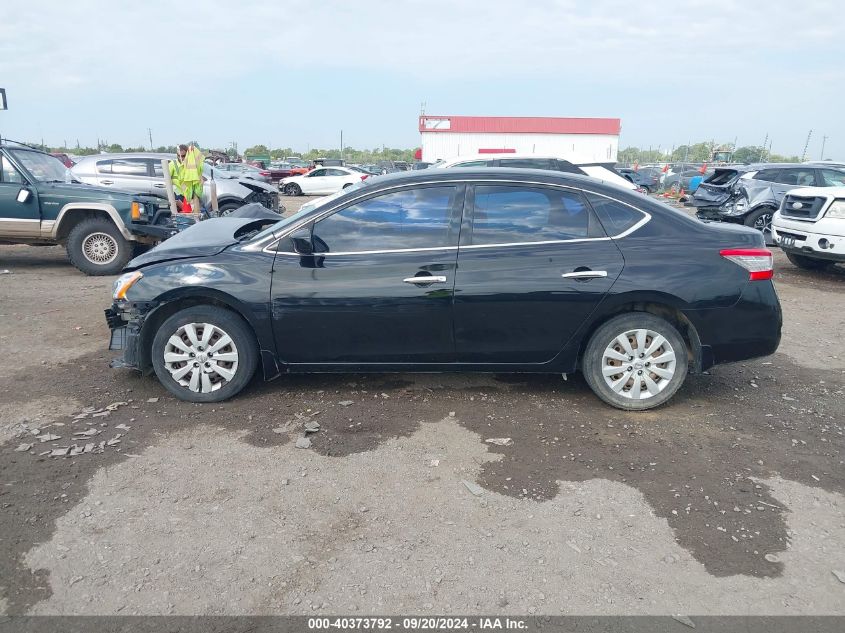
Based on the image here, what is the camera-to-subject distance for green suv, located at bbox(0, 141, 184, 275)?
896 cm

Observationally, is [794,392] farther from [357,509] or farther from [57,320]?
[57,320]

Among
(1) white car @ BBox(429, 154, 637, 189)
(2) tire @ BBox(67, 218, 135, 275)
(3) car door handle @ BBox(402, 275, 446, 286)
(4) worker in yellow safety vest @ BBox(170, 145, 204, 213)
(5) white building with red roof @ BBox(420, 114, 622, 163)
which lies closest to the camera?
(3) car door handle @ BBox(402, 275, 446, 286)

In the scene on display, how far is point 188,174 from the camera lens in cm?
1025

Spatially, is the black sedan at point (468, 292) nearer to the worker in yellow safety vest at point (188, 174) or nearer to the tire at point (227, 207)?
the worker in yellow safety vest at point (188, 174)

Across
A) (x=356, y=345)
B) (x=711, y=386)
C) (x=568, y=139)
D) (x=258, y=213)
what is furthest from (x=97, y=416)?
(x=568, y=139)

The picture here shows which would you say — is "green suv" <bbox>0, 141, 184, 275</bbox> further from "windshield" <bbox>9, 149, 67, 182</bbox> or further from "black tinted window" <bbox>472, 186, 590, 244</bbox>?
"black tinted window" <bbox>472, 186, 590, 244</bbox>

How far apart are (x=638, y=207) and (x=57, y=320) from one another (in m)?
5.93

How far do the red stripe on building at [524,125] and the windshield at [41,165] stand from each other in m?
36.4

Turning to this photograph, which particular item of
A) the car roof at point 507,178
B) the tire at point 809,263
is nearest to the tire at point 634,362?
the car roof at point 507,178

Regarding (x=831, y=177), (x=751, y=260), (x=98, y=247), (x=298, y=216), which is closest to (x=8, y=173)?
(x=98, y=247)

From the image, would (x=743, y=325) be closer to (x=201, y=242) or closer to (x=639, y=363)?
(x=639, y=363)

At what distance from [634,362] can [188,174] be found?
830 cm

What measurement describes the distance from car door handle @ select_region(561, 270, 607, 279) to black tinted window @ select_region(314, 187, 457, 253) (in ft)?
2.88

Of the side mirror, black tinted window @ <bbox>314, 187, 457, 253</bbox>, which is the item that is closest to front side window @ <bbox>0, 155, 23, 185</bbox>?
the side mirror
